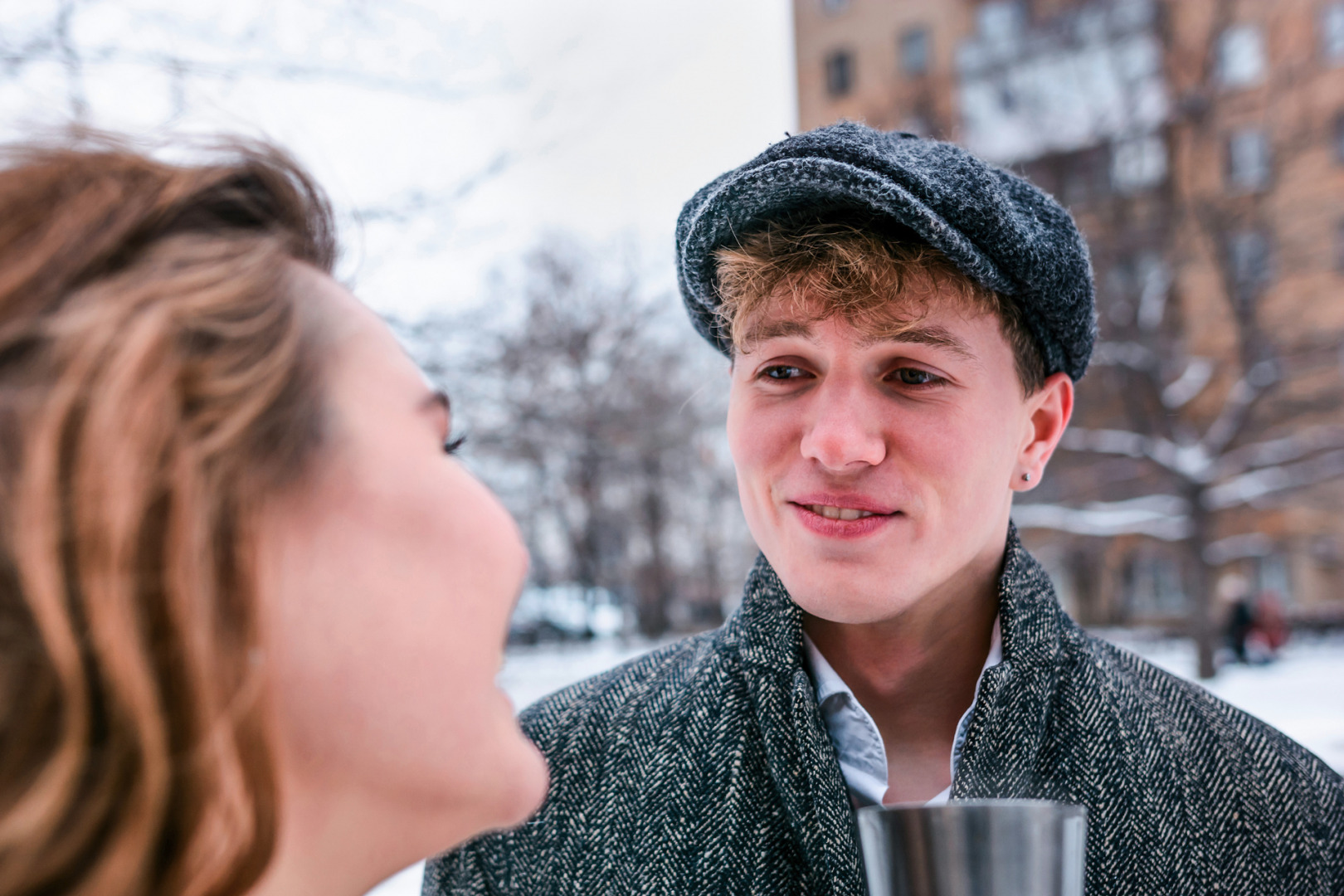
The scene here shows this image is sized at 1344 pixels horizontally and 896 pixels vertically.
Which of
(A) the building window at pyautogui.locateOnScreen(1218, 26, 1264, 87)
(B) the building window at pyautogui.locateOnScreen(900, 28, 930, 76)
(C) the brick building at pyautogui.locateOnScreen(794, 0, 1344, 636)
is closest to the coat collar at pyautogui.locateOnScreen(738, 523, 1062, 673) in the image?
(C) the brick building at pyautogui.locateOnScreen(794, 0, 1344, 636)

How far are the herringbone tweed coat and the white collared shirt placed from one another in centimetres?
8

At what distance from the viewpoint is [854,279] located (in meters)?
1.75

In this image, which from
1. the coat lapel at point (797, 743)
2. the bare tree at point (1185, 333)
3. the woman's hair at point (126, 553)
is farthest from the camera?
the bare tree at point (1185, 333)

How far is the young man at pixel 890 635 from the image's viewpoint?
1739mm

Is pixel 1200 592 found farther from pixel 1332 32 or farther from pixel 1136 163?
pixel 1332 32

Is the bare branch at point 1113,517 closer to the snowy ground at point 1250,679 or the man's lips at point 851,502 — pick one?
the snowy ground at point 1250,679

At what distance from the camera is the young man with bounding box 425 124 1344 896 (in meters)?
1.74

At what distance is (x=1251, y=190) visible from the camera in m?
11.9

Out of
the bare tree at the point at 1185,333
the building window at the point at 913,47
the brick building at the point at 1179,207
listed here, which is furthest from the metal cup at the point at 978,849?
the building window at the point at 913,47

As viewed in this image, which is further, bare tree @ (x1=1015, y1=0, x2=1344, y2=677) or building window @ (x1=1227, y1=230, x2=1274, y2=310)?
building window @ (x1=1227, y1=230, x2=1274, y2=310)

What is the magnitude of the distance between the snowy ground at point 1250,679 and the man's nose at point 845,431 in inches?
124

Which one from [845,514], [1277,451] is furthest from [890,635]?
[1277,451]

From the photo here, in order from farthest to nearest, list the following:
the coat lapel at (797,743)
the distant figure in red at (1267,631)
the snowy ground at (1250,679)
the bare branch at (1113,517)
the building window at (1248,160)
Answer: the distant figure in red at (1267,631) < the bare branch at (1113,517) < the building window at (1248,160) < the snowy ground at (1250,679) < the coat lapel at (797,743)

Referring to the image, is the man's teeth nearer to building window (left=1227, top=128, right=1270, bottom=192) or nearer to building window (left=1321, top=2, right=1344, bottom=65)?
building window (left=1227, top=128, right=1270, bottom=192)
